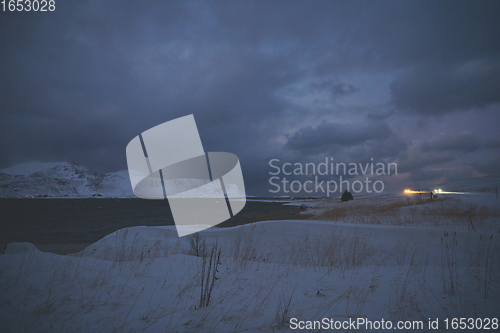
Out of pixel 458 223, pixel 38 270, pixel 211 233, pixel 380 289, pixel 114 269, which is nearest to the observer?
pixel 380 289

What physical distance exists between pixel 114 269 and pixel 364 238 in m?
8.08

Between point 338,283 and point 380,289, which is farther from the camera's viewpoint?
point 338,283

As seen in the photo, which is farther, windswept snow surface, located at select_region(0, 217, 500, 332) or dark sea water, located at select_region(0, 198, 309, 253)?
dark sea water, located at select_region(0, 198, 309, 253)

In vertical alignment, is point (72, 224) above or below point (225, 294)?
above

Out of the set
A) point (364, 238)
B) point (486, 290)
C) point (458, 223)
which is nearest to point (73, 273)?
point (486, 290)

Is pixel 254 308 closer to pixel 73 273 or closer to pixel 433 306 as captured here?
pixel 433 306

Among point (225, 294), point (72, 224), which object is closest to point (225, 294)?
point (225, 294)

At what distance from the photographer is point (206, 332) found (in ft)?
9.27

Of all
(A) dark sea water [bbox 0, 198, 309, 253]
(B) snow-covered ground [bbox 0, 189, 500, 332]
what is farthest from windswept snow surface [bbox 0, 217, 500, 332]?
(A) dark sea water [bbox 0, 198, 309, 253]

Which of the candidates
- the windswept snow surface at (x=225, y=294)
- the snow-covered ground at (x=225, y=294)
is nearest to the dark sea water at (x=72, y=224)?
the snow-covered ground at (x=225, y=294)

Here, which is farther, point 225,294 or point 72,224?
point 72,224

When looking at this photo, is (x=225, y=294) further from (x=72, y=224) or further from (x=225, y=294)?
(x=72, y=224)

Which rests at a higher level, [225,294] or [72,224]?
[72,224]

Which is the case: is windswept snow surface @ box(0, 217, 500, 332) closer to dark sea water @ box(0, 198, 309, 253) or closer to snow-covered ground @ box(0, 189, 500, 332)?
snow-covered ground @ box(0, 189, 500, 332)
